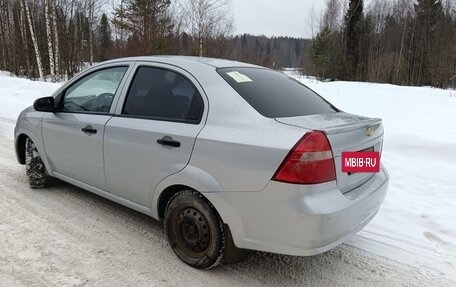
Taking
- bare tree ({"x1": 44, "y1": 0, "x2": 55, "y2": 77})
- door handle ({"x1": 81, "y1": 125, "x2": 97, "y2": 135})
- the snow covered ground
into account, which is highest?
bare tree ({"x1": 44, "y1": 0, "x2": 55, "y2": 77})

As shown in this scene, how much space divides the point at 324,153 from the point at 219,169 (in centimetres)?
72

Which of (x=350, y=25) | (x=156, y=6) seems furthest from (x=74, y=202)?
(x=350, y=25)

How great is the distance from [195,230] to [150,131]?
870 mm

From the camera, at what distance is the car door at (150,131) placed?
295 centimetres

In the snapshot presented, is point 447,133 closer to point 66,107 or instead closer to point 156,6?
point 66,107

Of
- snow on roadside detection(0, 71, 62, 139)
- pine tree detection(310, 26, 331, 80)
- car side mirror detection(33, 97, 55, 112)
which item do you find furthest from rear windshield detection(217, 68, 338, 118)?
pine tree detection(310, 26, 331, 80)

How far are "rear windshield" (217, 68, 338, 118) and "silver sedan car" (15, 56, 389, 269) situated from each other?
0.01m

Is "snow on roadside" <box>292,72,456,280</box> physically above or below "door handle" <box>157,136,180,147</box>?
below

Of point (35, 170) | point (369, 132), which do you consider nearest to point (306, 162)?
point (369, 132)

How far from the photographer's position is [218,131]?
2.75 m

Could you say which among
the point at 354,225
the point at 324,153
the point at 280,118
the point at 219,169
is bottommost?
the point at 354,225

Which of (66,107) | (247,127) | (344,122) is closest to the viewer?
(247,127)

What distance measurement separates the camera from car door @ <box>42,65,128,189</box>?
3648mm

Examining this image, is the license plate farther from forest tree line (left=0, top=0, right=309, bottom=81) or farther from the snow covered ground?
forest tree line (left=0, top=0, right=309, bottom=81)
